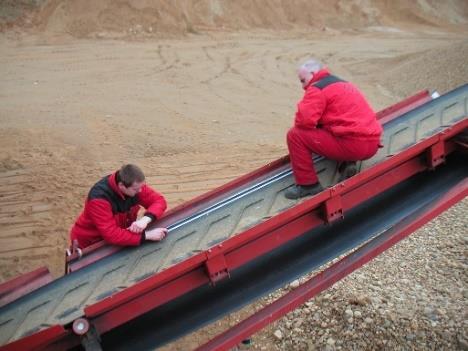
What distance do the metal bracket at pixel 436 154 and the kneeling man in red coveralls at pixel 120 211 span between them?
2.21 meters

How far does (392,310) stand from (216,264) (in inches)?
106

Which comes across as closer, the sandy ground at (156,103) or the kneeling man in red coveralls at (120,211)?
the kneeling man in red coveralls at (120,211)

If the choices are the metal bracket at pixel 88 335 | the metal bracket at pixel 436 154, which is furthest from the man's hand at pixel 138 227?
the metal bracket at pixel 436 154

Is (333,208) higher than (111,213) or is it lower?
lower

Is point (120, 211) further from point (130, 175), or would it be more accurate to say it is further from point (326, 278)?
point (326, 278)

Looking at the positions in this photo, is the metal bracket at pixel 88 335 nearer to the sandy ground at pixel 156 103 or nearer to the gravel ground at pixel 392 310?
the gravel ground at pixel 392 310

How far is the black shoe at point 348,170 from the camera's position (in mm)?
4230

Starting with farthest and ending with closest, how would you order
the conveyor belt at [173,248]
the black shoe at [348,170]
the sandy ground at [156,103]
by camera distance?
the sandy ground at [156,103], the black shoe at [348,170], the conveyor belt at [173,248]

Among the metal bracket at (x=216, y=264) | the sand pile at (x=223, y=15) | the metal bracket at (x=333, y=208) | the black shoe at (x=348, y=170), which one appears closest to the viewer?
the metal bracket at (x=216, y=264)

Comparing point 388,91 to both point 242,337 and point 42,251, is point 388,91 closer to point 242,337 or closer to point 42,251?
point 42,251

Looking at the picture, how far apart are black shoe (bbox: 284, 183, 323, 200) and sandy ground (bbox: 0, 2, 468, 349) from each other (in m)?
3.64

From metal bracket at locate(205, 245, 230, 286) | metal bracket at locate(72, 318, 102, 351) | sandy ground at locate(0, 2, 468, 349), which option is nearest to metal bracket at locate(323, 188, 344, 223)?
metal bracket at locate(205, 245, 230, 286)

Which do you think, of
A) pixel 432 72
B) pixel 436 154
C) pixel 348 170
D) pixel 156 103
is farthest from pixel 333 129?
pixel 432 72

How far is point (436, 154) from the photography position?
4309mm
